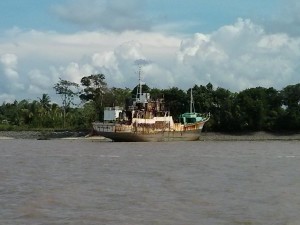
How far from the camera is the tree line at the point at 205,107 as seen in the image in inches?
3285

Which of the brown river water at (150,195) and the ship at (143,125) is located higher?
the ship at (143,125)

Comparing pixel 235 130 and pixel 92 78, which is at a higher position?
pixel 92 78

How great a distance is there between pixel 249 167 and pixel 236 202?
12.8 m

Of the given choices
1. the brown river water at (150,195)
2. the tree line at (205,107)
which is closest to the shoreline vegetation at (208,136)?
the tree line at (205,107)

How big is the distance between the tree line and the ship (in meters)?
11.7

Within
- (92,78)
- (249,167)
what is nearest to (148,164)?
(249,167)

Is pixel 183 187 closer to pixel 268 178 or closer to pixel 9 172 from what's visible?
pixel 268 178

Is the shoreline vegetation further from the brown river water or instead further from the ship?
the brown river water

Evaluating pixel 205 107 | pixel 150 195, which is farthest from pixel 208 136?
pixel 150 195

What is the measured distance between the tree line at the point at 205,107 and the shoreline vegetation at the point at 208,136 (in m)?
1.20

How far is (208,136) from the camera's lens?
83.7 m

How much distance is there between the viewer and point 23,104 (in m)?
109

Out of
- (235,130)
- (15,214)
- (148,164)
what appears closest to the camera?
(15,214)

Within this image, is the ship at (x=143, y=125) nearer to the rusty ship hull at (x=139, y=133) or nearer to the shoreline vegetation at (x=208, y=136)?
the rusty ship hull at (x=139, y=133)
